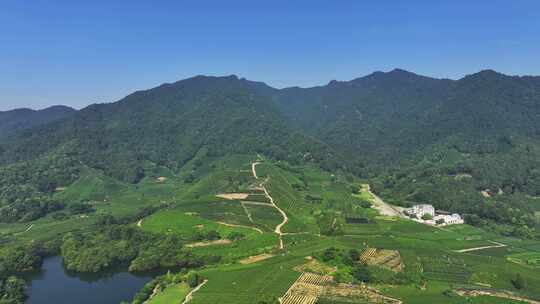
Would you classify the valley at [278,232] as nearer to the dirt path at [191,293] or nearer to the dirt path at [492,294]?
the dirt path at [492,294]

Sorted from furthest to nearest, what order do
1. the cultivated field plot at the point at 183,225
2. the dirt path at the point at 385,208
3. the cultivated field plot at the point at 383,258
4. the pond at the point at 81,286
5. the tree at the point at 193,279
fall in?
the dirt path at the point at 385,208, the cultivated field plot at the point at 183,225, the cultivated field plot at the point at 383,258, the pond at the point at 81,286, the tree at the point at 193,279

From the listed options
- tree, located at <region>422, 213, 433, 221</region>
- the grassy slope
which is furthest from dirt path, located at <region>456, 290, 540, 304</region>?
tree, located at <region>422, 213, 433, 221</region>

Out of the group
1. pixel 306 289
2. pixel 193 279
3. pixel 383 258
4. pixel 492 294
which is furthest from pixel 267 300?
pixel 492 294

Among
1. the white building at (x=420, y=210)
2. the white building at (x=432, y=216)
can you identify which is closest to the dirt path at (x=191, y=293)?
the white building at (x=432, y=216)

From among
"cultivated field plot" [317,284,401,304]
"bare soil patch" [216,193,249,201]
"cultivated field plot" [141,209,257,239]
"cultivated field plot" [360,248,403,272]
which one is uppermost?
"bare soil patch" [216,193,249,201]

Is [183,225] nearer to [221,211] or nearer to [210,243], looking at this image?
[221,211]

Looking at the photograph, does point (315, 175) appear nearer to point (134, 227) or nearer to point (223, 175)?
point (223, 175)

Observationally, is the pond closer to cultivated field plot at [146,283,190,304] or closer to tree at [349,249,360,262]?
cultivated field plot at [146,283,190,304]
